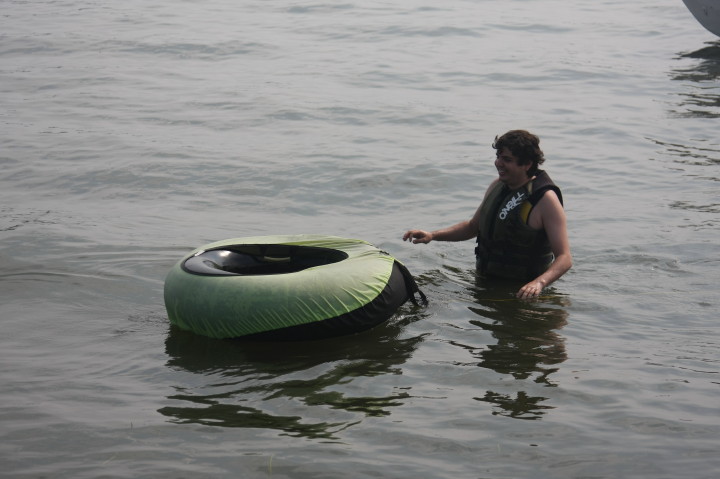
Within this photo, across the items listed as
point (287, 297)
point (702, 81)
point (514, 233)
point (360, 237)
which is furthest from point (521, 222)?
point (702, 81)

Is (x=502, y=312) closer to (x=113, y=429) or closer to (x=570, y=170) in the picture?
(x=113, y=429)

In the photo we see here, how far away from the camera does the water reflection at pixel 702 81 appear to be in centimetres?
1546

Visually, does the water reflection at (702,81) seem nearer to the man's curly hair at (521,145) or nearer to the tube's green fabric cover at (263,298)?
the man's curly hair at (521,145)

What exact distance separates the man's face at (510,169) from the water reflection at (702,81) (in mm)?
8542

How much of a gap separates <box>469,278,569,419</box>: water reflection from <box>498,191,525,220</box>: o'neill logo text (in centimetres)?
68

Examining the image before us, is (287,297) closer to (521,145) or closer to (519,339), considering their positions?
(519,339)

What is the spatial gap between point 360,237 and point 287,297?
3265 millimetres

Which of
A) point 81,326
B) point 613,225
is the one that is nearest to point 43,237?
point 81,326

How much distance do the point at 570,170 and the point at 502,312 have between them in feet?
16.9

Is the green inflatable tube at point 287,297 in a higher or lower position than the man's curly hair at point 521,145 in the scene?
lower

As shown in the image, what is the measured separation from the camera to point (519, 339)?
7023 millimetres

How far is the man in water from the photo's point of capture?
24.4 feet

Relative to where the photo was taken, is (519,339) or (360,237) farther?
(360,237)

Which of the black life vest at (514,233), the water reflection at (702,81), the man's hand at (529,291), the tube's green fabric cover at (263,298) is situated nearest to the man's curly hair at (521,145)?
the black life vest at (514,233)
